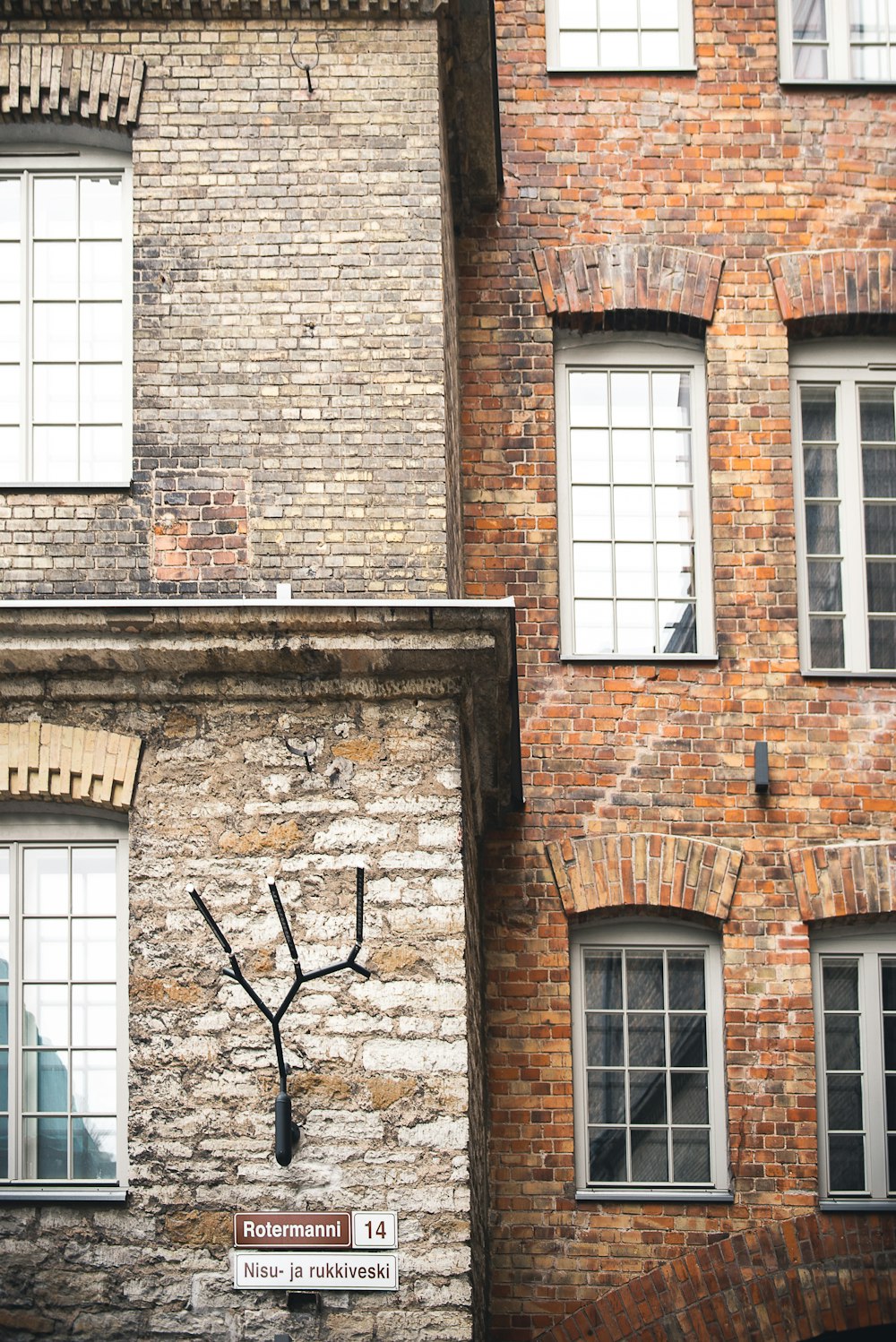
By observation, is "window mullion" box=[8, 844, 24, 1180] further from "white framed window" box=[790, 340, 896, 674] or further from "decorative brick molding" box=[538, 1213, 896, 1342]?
"white framed window" box=[790, 340, 896, 674]

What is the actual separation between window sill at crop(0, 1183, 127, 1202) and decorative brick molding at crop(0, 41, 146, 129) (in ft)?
18.5

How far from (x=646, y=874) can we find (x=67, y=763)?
Result: 4.27 metres

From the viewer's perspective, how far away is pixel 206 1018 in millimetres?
10016

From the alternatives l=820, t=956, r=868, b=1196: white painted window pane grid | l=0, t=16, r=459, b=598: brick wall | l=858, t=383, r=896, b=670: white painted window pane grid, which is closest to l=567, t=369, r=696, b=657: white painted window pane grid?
l=858, t=383, r=896, b=670: white painted window pane grid

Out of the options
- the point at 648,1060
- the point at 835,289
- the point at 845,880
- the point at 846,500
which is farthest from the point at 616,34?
the point at 648,1060

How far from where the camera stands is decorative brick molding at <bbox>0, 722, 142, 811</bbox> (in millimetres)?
10312

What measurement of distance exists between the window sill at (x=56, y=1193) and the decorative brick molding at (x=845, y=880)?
16.8ft

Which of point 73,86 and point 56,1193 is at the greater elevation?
point 73,86

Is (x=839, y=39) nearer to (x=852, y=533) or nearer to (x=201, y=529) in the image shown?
(x=852, y=533)

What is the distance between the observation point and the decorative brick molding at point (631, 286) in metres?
14.0

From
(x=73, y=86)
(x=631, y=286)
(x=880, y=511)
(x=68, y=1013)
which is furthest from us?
(x=880, y=511)

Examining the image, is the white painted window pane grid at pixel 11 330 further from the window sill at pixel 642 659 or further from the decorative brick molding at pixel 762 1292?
the decorative brick molding at pixel 762 1292

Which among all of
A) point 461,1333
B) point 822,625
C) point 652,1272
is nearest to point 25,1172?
point 461,1333

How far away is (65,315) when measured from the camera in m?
11.4
